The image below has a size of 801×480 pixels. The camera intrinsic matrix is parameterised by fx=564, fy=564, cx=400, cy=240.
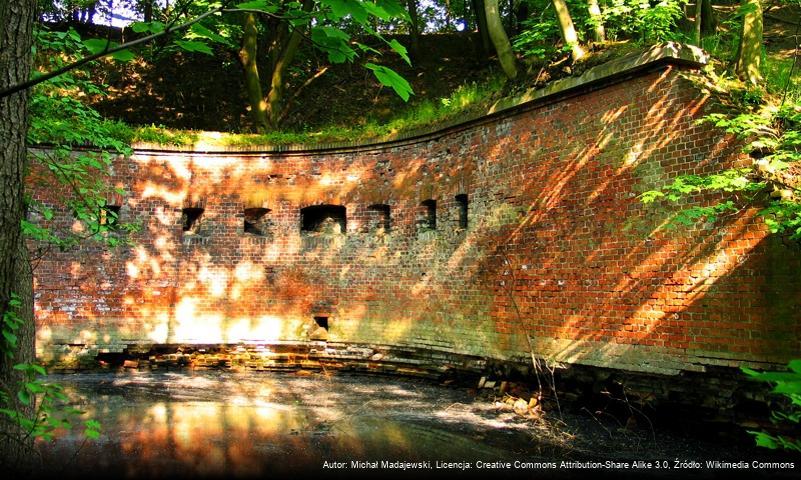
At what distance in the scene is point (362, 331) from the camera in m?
10.7

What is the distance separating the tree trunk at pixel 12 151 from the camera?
2809mm

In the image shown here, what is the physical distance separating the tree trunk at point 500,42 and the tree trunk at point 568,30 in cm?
105

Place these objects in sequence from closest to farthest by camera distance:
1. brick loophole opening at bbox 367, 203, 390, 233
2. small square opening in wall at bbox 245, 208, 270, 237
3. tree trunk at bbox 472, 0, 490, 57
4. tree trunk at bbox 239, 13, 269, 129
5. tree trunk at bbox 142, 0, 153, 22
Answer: brick loophole opening at bbox 367, 203, 390, 233, small square opening in wall at bbox 245, 208, 270, 237, tree trunk at bbox 239, 13, 269, 129, tree trunk at bbox 472, 0, 490, 57, tree trunk at bbox 142, 0, 153, 22

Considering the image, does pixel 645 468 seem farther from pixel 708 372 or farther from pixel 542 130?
pixel 542 130

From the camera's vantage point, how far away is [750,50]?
651cm

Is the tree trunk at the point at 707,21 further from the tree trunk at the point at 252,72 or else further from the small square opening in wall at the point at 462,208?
the tree trunk at the point at 252,72

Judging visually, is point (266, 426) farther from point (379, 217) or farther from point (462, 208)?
point (379, 217)

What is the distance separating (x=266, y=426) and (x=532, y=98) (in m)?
5.74

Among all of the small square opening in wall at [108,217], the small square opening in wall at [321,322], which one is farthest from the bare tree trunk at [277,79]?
the small square opening in wall at [321,322]

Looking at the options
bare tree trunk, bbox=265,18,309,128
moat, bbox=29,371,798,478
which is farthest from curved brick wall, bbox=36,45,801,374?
bare tree trunk, bbox=265,18,309,128

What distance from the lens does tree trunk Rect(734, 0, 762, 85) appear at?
638 centimetres

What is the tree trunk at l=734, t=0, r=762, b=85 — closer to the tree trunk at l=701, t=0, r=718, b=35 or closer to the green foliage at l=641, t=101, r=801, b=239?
the green foliage at l=641, t=101, r=801, b=239

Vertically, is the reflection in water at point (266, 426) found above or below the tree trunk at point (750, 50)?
below

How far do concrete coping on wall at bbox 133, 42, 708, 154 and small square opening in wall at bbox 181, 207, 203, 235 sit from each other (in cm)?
123
